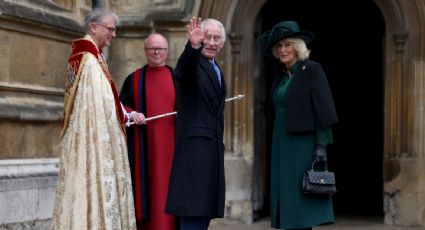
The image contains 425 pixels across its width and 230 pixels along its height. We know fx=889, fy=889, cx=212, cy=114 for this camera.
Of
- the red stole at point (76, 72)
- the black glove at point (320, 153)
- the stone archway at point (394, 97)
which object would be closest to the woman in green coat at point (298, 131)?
the black glove at point (320, 153)

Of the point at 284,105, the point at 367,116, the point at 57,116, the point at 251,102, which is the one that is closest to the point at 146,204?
the point at 284,105

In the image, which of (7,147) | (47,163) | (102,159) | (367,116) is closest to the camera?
(102,159)

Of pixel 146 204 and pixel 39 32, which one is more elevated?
pixel 39 32

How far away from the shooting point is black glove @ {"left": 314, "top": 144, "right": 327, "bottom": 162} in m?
5.38

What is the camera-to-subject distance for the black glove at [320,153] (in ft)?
17.6

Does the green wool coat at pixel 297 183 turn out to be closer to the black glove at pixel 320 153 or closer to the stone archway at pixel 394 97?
the black glove at pixel 320 153

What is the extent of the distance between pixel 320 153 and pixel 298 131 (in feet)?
0.62

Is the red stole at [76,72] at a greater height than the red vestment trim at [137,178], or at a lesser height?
greater

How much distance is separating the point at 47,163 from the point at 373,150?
26.1 feet

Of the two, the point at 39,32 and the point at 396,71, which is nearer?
the point at 39,32

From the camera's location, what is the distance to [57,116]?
8.29 m

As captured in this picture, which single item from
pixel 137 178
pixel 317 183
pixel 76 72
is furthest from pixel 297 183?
pixel 76 72

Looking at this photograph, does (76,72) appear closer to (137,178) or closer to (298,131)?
(137,178)

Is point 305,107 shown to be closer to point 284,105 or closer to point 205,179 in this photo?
point 284,105
